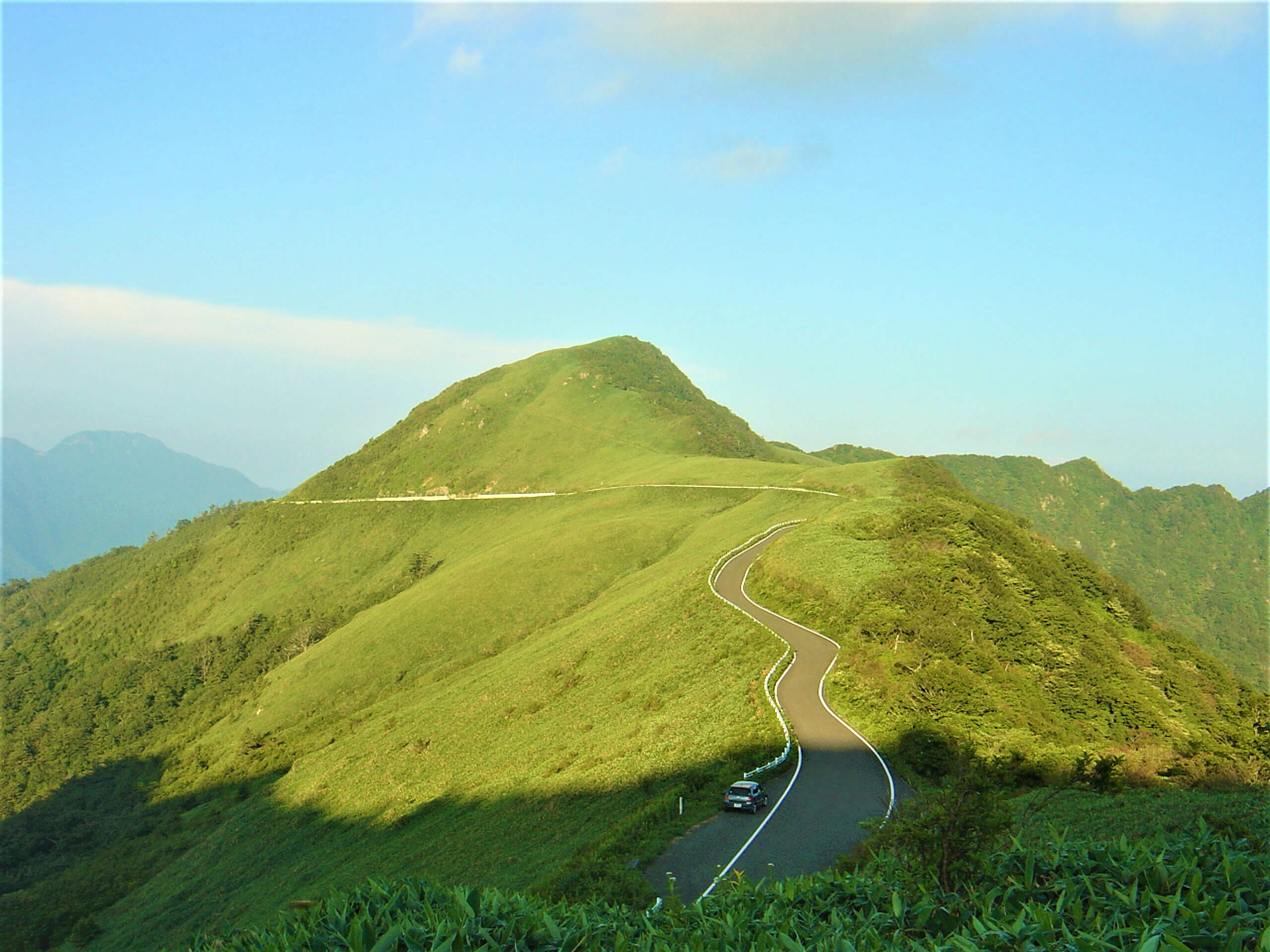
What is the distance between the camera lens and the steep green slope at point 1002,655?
101 ft

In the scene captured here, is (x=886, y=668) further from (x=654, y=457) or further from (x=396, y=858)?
(x=654, y=457)

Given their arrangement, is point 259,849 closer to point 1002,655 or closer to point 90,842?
point 90,842

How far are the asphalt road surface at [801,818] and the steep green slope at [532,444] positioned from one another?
96339mm

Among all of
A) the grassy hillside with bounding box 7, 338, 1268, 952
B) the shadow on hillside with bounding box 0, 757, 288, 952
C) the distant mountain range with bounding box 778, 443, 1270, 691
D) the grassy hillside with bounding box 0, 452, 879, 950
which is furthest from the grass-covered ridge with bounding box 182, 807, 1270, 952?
the distant mountain range with bounding box 778, 443, 1270, 691

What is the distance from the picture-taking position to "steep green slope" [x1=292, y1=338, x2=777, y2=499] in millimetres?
149875

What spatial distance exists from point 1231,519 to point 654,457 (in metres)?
132

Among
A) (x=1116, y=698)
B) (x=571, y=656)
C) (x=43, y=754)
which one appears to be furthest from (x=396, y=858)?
(x=43, y=754)

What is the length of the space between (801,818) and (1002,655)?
1607cm

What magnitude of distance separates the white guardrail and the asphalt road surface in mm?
411

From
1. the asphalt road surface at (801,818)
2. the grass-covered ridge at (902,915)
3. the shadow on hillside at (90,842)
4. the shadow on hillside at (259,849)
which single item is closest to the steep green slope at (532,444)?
the shadow on hillside at (90,842)

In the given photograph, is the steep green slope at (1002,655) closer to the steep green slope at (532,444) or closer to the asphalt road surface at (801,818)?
the asphalt road surface at (801,818)

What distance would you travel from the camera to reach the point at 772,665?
39.8 meters

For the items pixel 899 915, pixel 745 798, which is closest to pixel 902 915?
pixel 899 915

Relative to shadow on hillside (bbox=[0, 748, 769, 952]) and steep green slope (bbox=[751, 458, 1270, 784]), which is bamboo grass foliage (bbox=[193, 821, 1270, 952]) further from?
steep green slope (bbox=[751, 458, 1270, 784])
